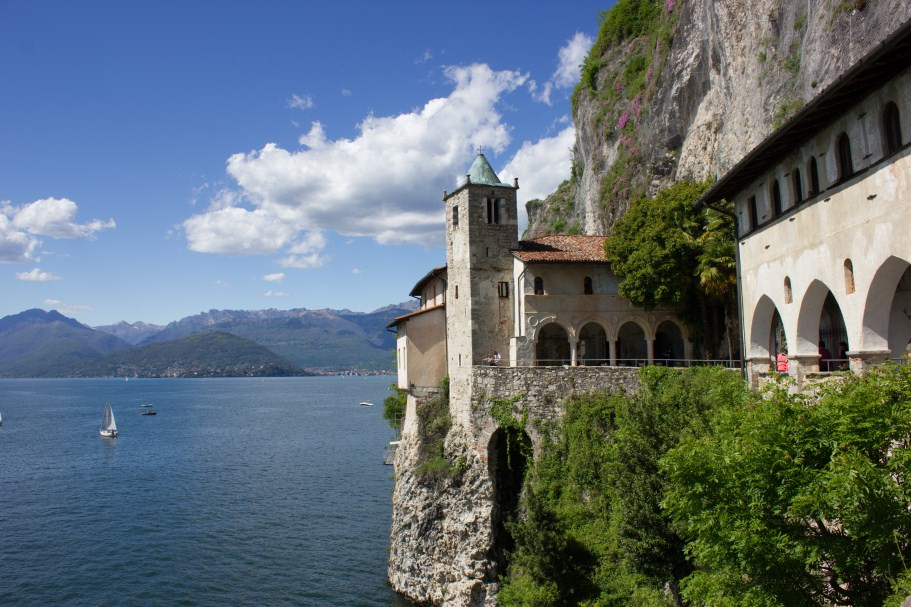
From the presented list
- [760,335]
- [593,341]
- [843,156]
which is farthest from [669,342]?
[843,156]

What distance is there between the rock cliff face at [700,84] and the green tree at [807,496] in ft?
52.0

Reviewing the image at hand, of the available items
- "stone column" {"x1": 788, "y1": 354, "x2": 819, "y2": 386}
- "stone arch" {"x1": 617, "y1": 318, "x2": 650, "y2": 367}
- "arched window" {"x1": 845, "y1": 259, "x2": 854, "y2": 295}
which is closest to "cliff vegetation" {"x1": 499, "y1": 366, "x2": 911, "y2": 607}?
"arched window" {"x1": 845, "y1": 259, "x2": 854, "y2": 295}

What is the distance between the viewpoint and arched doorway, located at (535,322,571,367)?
123ft

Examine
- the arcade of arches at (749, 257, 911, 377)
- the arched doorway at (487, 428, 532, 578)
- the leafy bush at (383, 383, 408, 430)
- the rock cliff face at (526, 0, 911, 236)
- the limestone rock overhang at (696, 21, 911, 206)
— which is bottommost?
the arched doorway at (487, 428, 532, 578)

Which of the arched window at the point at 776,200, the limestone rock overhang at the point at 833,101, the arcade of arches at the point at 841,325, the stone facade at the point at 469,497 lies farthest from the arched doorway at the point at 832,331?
the stone facade at the point at 469,497

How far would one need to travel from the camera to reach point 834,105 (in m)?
17.3

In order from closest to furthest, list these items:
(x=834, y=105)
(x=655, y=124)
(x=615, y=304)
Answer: (x=834, y=105) → (x=615, y=304) → (x=655, y=124)

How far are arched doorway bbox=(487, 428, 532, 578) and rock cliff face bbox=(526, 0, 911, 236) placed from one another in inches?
716

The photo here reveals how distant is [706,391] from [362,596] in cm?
1921

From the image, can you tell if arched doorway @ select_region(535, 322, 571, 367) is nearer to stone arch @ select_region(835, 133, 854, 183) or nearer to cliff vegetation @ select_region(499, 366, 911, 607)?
cliff vegetation @ select_region(499, 366, 911, 607)

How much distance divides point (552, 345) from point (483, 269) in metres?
6.08

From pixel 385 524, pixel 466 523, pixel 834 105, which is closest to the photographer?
pixel 834 105

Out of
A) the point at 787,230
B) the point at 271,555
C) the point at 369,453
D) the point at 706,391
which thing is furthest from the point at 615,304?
the point at 369,453

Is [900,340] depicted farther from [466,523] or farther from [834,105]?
[466,523]
